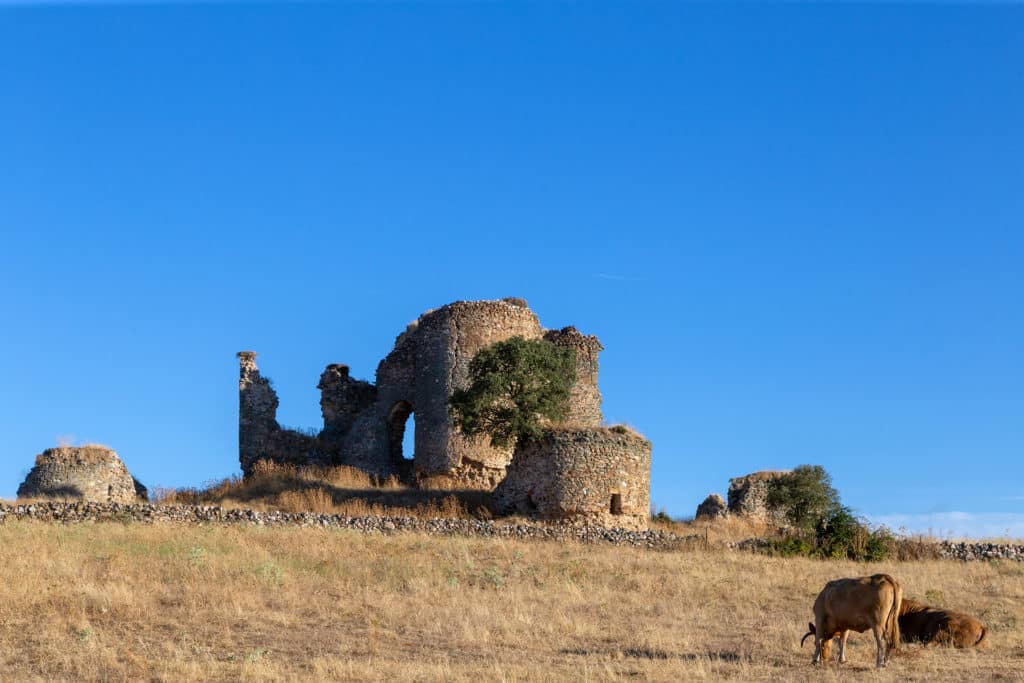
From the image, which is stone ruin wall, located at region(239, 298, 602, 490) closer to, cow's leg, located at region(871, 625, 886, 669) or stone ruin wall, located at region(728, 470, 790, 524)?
stone ruin wall, located at region(728, 470, 790, 524)

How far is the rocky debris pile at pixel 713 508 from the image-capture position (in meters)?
40.6

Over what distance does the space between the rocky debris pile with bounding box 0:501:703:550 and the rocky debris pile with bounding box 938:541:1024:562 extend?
632cm

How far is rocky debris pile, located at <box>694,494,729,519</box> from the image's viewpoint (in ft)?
133

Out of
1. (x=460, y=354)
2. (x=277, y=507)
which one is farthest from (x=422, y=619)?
(x=460, y=354)

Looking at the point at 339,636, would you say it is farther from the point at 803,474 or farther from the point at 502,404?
the point at 803,474

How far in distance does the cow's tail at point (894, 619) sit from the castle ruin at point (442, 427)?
16.2 meters

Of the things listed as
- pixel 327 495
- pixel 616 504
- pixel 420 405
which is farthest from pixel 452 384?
pixel 616 504

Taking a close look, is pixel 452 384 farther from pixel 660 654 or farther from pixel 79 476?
pixel 660 654

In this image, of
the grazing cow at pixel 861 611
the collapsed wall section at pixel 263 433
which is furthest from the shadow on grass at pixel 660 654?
the collapsed wall section at pixel 263 433

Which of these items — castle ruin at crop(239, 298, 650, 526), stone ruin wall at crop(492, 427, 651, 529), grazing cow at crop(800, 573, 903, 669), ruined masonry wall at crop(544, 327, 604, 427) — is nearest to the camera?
grazing cow at crop(800, 573, 903, 669)

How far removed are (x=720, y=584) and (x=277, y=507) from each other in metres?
14.6

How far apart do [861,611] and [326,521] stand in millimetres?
16294

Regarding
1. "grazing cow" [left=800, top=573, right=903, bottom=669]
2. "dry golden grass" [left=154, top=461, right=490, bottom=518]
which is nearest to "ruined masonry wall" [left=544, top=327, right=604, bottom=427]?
"dry golden grass" [left=154, top=461, right=490, bottom=518]

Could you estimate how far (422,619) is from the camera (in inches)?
688
